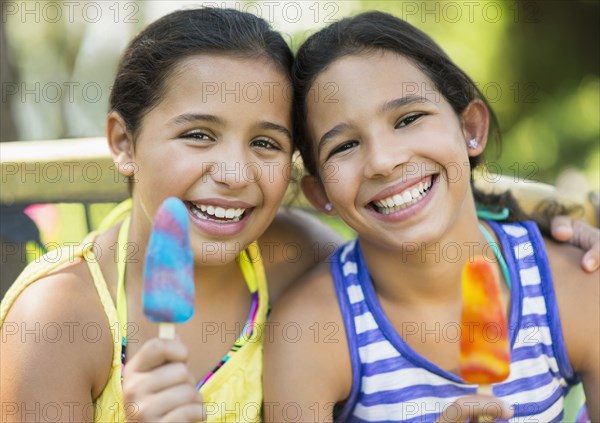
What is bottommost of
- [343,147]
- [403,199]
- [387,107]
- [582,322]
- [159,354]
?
[582,322]

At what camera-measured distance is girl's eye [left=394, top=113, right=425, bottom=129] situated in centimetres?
199

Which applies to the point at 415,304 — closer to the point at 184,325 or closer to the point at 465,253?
the point at 465,253

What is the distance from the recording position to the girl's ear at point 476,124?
2.18 meters

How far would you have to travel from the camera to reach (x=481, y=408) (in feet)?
5.29

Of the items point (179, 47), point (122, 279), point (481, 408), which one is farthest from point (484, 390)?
point (179, 47)

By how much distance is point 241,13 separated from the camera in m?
2.15

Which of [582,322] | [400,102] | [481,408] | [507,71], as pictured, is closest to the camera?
[481,408]

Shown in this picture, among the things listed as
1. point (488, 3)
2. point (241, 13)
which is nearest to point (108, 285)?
point (241, 13)

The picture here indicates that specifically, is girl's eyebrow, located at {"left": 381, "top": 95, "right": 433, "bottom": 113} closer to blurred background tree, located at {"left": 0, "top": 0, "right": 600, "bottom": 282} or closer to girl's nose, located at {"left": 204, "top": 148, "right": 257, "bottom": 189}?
girl's nose, located at {"left": 204, "top": 148, "right": 257, "bottom": 189}

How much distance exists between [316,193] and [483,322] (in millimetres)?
749

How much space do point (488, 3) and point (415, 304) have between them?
14.0 ft

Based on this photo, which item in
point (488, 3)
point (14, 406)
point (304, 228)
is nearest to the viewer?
point (14, 406)

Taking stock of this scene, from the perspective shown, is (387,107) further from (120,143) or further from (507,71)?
(507,71)

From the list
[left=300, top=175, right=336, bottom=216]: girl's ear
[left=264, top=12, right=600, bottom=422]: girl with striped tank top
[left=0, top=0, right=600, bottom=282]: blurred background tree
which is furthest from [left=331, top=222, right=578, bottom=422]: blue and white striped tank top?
[left=0, top=0, right=600, bottom=282]: blurred background tree
